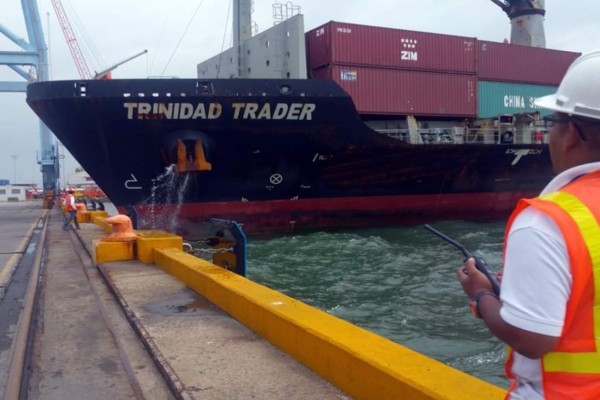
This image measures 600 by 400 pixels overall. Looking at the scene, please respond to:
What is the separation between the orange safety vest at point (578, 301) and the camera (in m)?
1.21

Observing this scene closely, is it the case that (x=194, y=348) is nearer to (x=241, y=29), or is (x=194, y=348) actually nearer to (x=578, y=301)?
(x=578, y=301)

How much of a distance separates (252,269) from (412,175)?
22.5ft

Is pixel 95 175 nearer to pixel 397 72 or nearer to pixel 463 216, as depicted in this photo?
pixel 397 72

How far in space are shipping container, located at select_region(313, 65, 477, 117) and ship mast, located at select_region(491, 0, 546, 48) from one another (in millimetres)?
6858

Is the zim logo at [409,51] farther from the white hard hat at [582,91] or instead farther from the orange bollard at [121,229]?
the white hard hat at [582,91]

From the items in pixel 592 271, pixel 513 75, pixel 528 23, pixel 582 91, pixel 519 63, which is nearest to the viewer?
pixel 592 271

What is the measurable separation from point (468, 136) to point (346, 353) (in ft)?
52.5

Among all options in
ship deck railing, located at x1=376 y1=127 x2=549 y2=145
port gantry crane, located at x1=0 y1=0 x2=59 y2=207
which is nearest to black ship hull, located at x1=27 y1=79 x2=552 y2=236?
ship deck railing, located at x1=376 y1=127 x2=549 y2=145

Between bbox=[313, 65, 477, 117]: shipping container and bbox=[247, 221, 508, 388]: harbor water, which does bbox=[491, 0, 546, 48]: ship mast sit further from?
bbox=[247, 221, 508, 388]: harbor water

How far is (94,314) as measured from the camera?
5.54 metres

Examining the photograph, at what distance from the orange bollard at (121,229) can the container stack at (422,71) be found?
8.99 metres

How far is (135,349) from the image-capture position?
434 cm

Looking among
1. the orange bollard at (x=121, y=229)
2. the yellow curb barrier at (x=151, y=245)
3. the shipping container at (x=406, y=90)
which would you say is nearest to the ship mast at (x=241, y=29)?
the shipping container at (x=406, y=90)

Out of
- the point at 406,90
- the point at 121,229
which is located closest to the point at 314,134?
the point at 406,90
